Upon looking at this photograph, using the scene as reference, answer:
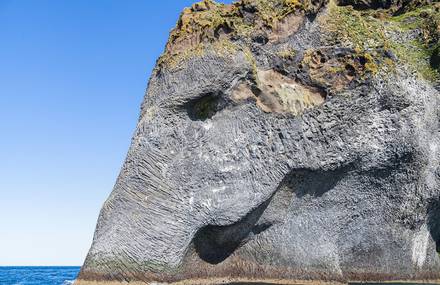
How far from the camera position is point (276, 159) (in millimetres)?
20297

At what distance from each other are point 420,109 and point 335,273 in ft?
25.4

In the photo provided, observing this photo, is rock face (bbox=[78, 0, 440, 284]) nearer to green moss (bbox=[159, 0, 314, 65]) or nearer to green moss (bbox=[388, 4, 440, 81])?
green moss (bbox=[159, 0, 314, 65])

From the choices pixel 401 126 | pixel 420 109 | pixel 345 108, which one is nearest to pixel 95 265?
pixel 345 108

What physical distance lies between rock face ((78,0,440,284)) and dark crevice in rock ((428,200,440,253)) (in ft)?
0.35

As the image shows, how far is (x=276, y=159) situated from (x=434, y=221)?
874 centimetres

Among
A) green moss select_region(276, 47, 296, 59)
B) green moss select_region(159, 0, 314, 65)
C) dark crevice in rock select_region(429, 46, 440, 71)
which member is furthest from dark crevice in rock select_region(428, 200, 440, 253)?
green moss select_region(159, 0, 314, 65)

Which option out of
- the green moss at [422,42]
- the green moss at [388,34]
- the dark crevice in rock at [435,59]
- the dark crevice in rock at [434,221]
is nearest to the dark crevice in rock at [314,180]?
the green moss at [388,34]

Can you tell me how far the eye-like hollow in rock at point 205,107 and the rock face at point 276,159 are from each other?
5 cm

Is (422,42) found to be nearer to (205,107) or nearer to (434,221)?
(434,221)

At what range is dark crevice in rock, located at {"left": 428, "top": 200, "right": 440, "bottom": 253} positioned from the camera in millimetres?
22828

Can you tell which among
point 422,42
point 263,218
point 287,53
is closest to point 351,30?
point 287,53

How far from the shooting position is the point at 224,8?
77.0 ft

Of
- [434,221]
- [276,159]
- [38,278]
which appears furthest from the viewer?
[38,278]

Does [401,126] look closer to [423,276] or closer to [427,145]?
[427,145]
